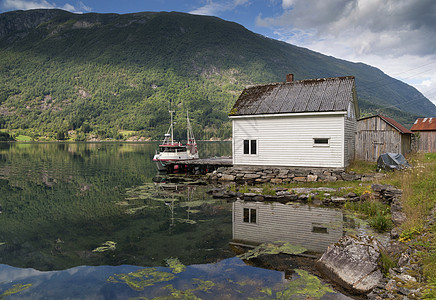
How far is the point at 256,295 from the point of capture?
8469 mm

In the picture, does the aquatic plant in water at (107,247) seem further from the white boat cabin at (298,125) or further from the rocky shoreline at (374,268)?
the white boat cabin at (298,125)

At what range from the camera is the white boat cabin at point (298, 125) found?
81.9 ft

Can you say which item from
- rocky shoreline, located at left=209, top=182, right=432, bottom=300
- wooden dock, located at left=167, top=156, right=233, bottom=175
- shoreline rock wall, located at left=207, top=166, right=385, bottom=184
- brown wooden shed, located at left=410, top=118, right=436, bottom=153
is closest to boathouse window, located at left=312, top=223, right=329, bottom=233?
rocky shoreline, located at left=209, top=182, right=432, bottom=300

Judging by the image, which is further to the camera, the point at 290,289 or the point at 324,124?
the point at 324,124

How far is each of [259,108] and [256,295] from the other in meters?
21.1

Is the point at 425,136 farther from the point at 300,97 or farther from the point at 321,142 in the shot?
the point at 300,97

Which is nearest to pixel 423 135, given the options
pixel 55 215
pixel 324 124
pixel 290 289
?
pixel 324 124

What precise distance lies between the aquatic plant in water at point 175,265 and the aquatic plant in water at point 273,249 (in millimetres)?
2121

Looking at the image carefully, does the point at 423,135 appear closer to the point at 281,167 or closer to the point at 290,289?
the point at 281,167

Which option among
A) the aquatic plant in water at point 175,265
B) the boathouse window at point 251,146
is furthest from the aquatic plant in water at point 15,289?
the boathouse window at point 251,146

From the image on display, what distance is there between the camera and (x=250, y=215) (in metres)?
17.2

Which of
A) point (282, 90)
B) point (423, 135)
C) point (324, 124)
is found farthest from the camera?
point (423, 135)

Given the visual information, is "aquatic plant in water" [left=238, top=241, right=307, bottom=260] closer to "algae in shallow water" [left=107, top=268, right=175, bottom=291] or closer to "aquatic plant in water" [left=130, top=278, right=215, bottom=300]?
A: "aquatic plant in water" [left=130, top=278, right=215, bottom=300]

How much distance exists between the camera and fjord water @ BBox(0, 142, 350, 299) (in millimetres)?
9234
